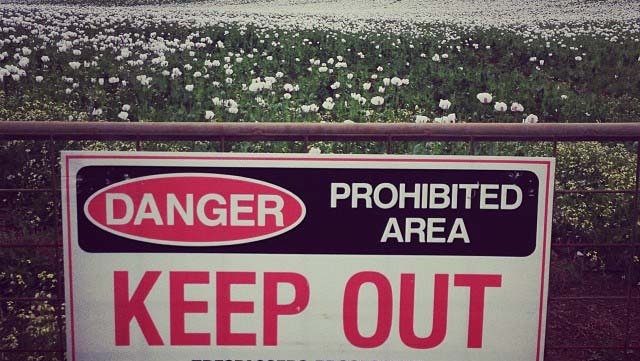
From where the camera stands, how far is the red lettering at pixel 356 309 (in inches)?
→ 65.6

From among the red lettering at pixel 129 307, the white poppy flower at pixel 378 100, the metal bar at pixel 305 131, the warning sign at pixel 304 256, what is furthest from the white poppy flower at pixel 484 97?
the red lettering at pixel 129 307

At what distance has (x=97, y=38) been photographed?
4.16 m

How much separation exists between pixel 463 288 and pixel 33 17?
319 cm

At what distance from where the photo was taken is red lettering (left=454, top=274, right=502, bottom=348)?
1673 millimetres

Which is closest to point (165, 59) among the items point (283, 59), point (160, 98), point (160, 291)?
point (160, 98)

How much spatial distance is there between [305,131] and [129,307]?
575 mm

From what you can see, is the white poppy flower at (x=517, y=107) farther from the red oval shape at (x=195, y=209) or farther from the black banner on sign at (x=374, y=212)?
the red oval shape at (x=195, y=209)

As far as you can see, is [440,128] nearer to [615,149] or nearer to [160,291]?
[160,291]

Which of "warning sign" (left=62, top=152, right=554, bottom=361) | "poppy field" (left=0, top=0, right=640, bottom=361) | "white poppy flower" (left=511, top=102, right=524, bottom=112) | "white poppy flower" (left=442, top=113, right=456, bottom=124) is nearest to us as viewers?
"warning sign" (left=62, top=152, right=554, bottom=361)

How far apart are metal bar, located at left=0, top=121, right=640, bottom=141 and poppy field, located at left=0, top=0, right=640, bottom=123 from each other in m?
2.31

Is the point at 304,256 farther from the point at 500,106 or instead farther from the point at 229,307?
the point at 500,106

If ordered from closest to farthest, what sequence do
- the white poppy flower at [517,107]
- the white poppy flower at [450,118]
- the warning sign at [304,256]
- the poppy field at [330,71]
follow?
the warning sign at [304,256] → the poppy field at [330,71] → the white poppy flower at [450,118] → the white poppy flower at [517,107]

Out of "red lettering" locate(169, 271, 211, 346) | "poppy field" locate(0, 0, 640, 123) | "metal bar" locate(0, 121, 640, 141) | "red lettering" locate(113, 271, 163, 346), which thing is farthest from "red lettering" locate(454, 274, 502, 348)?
"poppy field" locate(0, 0, 640, 123)

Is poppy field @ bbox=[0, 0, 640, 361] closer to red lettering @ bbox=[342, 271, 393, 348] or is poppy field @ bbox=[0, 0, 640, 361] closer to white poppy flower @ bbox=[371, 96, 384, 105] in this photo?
white poppy flower @ bbox=[371, 96, 384, 105]
